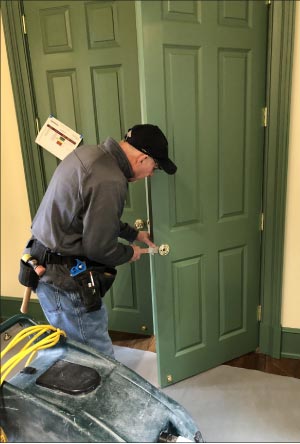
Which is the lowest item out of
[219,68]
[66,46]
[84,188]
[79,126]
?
[84,188]

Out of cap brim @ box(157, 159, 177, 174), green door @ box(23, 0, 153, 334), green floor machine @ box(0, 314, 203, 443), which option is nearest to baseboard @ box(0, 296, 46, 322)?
green door @ box(23, 0, 153, 334)

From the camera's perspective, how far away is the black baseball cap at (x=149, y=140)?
4.83 ft

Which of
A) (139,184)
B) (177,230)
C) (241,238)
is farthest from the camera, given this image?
(139,184)

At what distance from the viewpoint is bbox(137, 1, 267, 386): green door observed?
63.2 inches

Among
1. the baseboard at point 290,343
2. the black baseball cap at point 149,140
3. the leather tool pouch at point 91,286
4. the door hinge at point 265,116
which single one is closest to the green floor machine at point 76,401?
the leather tool pouch at point 91,286

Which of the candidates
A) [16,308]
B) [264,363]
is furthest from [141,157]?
[16,308]

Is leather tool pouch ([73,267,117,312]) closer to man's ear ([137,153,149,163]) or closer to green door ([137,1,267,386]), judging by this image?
green door ([137,1,267,386])

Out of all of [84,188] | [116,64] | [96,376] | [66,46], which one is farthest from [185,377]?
[66,46]

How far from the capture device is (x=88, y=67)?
6.77ft

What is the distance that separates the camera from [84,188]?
1.37m

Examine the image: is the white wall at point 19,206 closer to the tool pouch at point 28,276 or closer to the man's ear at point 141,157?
the tool pouch at point 28,276

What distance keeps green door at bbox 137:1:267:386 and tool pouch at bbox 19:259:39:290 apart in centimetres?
58

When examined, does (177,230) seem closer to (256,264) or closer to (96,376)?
(256,264)

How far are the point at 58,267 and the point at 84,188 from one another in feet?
1.16
